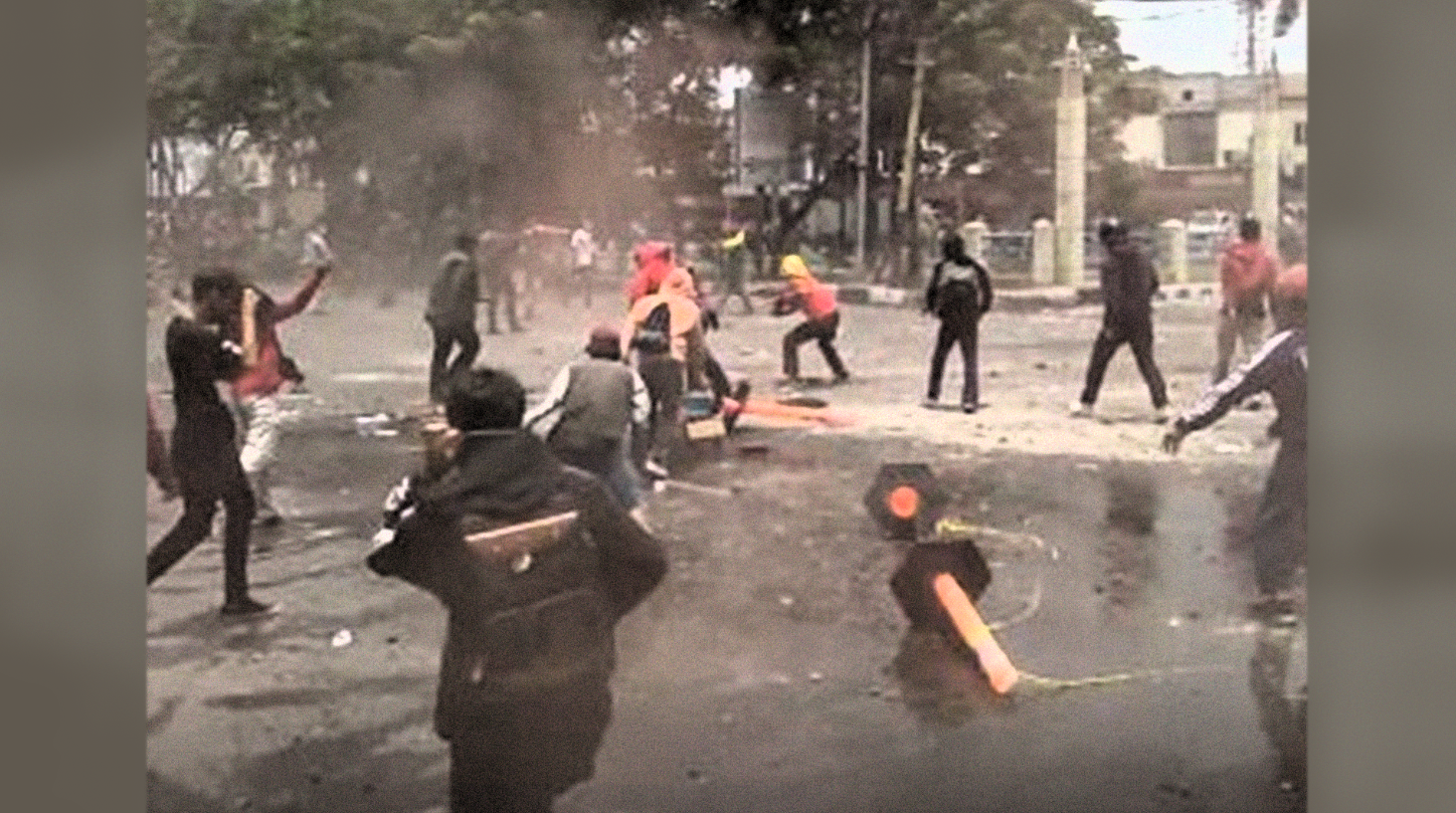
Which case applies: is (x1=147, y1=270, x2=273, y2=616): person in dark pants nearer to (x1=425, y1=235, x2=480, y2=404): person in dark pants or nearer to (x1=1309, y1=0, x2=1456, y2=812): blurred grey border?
(x1=425, y1=235, x2=480, y2=404): person in dark pants

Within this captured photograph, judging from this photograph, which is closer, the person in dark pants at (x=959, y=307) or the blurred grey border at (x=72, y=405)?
the blurred grey border at (x=72, y=405)

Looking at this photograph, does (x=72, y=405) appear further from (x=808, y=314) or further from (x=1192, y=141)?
(x=1192, y=141)

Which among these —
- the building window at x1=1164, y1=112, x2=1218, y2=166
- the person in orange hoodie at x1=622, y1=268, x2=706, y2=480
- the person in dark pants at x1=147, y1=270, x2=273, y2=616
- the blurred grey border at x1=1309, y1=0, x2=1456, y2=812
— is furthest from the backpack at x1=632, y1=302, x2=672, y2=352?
the blurred grey border at x1=1309, y1=0, x2=1456, y2=812

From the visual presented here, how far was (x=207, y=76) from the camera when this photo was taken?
150cm

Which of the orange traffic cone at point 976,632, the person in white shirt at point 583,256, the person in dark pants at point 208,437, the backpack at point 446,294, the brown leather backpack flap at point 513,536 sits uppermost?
the person in white shirt at point 583,256

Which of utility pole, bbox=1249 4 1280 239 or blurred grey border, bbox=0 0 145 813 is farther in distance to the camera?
utility pole, bbox=1249 4 1280 239

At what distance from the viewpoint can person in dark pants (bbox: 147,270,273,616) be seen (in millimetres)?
1499

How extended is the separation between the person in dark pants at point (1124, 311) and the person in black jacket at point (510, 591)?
420 millimetres

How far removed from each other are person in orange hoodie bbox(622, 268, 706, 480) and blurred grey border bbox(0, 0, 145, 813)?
0.40 meters

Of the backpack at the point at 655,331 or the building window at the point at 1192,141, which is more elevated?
the building window at the point at 1192,141

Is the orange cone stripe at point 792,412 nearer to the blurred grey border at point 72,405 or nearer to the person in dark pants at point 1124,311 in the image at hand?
the person in dark pants at point 1124,311

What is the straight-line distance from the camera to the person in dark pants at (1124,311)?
1579 mm

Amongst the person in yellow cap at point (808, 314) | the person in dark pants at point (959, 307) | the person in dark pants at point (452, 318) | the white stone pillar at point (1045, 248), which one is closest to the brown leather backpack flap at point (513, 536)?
the person in dark pants at point (452, 318)

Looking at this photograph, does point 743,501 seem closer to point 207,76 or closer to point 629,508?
point 629,508
